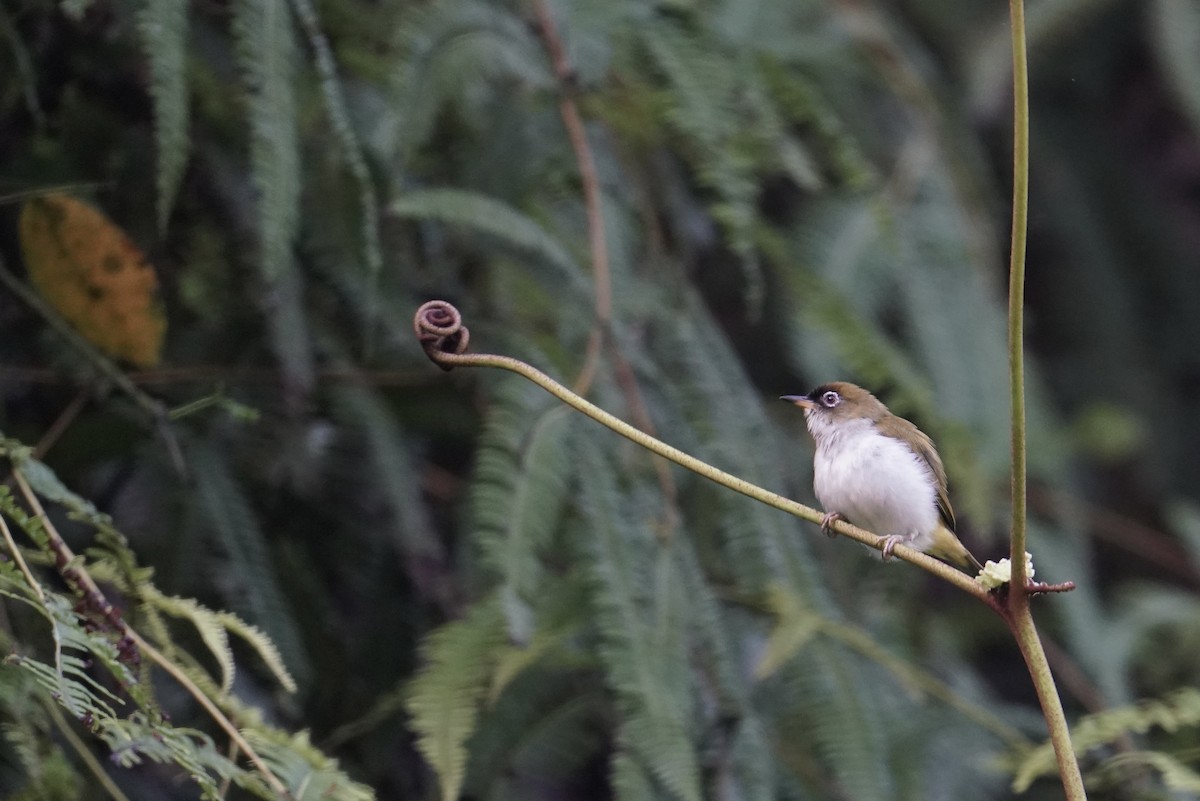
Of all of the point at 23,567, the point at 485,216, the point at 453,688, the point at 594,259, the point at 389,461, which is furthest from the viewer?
the point at 594,259

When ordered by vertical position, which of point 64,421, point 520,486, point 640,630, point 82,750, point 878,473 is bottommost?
point 82,750

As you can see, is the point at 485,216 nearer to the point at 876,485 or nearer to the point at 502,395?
the point at 502,395

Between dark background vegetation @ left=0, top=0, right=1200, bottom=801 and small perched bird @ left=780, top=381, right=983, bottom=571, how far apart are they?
0.13m

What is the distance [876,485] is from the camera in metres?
2.69

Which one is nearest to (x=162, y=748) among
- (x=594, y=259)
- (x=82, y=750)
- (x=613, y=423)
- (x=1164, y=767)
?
(x=82, y=750)

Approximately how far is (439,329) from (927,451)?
1.70m

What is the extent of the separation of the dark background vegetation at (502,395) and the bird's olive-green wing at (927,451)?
12 cm

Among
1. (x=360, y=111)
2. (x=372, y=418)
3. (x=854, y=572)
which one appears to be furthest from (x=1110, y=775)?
(x=360, y=111)

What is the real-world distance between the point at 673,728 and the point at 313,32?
1.36 meters

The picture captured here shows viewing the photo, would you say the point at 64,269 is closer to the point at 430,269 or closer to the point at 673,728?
the point at 430,269

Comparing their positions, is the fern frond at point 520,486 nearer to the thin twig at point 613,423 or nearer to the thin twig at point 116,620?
the thin twig at point 116,620

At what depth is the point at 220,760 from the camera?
1.66 m

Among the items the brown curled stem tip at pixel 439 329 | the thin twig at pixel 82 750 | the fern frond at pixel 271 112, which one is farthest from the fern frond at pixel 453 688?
the brown curled stem tip at pixel 439 329

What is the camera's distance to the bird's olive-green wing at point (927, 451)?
9.61 ft
